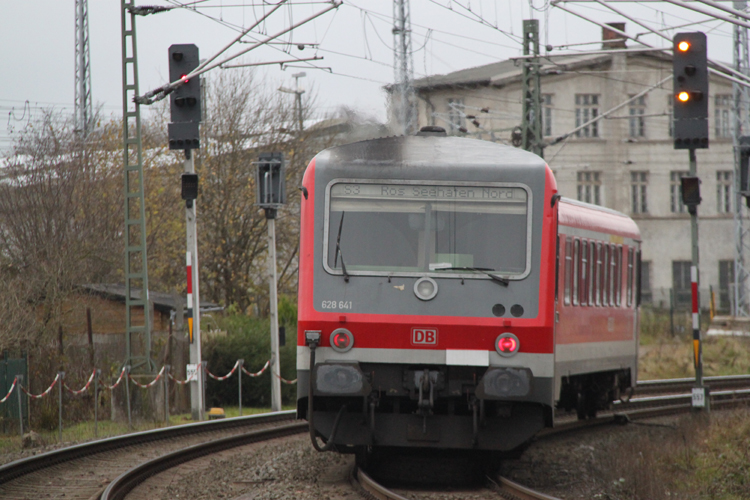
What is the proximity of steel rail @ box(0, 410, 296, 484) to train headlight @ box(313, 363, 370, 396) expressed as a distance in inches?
149

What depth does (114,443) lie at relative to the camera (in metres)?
14.4

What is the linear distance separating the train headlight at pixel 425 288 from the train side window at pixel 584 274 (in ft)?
13.7

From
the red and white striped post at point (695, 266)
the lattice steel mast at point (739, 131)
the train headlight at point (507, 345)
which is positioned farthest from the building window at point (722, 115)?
the train headlight at point (507, 345)

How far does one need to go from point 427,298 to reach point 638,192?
44.7 metres

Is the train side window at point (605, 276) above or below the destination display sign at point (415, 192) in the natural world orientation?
below

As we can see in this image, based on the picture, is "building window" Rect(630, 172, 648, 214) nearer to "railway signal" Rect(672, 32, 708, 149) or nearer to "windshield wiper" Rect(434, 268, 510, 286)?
"railway signal" Rect(672, 32, 708, 149)

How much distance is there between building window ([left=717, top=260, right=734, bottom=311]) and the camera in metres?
49.9

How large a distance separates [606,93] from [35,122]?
3094 centimetres

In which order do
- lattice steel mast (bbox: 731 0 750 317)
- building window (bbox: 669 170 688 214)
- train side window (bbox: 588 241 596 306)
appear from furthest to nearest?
1. building window (bbox: 669 170 688 214)
2. lattice steel mast (bbox: 731 0 750 317)
3. train side window (bbox: 588 241 596 306)

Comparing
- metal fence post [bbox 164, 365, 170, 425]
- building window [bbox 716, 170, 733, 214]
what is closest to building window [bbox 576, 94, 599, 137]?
building window [bbox 716, 170, 733, 214]

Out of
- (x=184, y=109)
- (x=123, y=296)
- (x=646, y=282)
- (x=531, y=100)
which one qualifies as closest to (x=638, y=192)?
(x=646, y=282)

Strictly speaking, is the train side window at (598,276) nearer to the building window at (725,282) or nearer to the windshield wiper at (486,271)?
the windshield wiper at (486,271)

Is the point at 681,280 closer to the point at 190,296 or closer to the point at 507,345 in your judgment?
the point at 190,296

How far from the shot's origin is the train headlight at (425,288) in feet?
32.4
